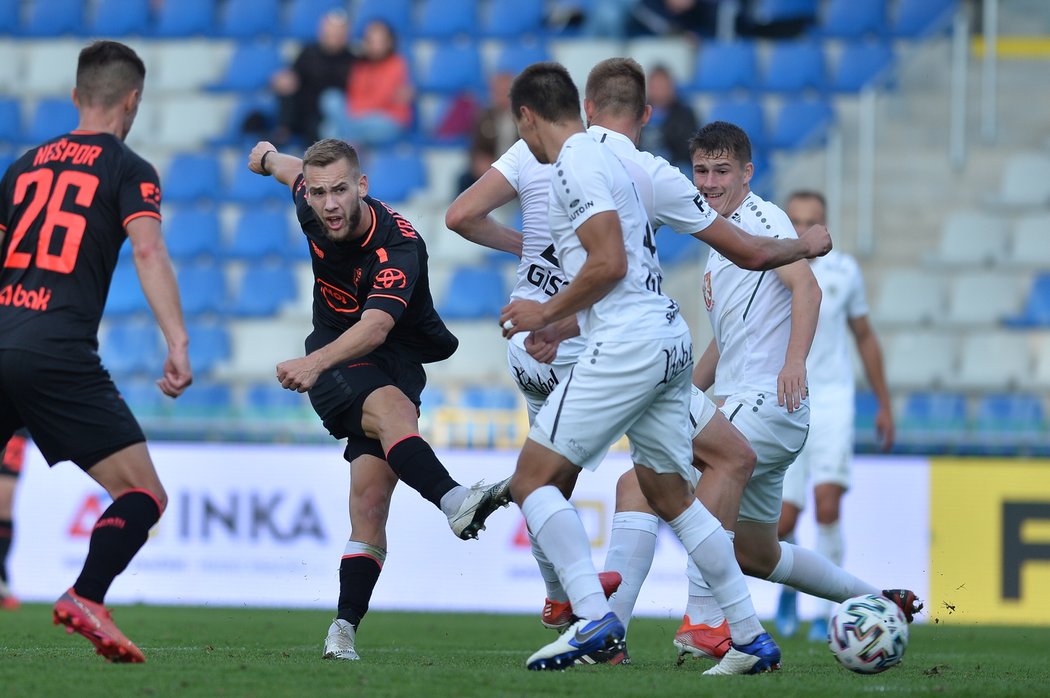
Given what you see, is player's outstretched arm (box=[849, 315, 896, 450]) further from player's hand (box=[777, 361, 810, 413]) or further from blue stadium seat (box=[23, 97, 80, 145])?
blue stadium seat (box=[23, 97, 80, 145])

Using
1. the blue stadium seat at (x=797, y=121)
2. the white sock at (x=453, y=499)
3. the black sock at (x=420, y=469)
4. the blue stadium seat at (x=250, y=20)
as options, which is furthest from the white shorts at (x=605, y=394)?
the blue stadium seat at (x=250, y=20)

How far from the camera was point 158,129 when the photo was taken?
17.9 m

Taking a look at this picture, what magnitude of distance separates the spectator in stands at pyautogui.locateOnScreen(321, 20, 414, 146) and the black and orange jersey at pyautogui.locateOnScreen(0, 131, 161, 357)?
35.5ft

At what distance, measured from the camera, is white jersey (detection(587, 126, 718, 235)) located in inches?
238

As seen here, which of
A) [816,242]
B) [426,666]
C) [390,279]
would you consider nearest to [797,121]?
[816,242]

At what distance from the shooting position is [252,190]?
55.9ft

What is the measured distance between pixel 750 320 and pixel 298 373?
84.3 inches

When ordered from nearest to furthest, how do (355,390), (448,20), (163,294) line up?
(163,294) < (355,390) < (448,20)

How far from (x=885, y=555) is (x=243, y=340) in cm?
641

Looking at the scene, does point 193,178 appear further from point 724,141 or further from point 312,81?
point 724,141

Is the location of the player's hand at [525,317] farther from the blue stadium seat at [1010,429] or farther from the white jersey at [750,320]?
the blue stadium seat at [1010,429]

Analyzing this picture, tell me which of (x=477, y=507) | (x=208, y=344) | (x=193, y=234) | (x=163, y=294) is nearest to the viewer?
(x=163, y=294)

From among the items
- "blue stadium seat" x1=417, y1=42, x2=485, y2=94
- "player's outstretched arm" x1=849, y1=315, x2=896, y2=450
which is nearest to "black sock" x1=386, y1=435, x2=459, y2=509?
"player's outstretched arm" x1=849, y1=315, x2=896, y2=450

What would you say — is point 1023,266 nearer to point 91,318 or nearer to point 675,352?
point 675,352
